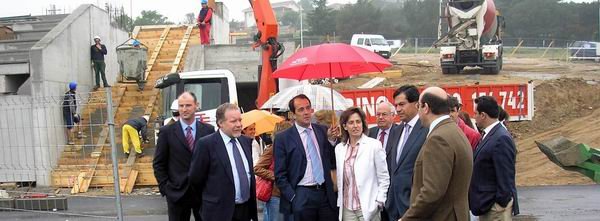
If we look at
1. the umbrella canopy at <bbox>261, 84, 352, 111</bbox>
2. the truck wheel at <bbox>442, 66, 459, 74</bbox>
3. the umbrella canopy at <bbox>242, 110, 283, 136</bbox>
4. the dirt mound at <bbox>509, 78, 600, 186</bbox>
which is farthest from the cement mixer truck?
the umbrella canopy at <bbox>242, 110, 283, 136</bbox>

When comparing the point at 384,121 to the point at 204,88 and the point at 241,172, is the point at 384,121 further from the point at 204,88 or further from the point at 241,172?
the point at 204,88

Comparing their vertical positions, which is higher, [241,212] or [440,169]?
[440,169]

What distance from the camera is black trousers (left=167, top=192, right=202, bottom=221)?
22.2 feet

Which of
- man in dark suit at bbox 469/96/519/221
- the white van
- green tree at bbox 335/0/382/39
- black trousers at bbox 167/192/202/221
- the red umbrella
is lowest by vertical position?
black trousers at bbox 167/192/202/221

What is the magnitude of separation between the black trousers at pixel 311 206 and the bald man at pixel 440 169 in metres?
1.89

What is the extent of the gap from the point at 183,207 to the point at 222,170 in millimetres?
878

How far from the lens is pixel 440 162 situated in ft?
14.5

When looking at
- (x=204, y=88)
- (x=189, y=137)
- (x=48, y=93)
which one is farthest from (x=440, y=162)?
(x=48, y=93)

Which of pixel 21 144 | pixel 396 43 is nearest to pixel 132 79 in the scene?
pixel 21 144

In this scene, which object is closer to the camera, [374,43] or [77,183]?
[77,183]

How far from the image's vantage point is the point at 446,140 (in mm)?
4434

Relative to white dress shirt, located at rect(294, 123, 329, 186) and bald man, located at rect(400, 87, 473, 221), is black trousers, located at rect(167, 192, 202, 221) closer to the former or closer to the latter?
white dress shirt, located at rect(294, 123, 329, 186)

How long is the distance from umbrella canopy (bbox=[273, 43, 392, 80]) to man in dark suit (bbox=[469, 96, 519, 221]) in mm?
2246

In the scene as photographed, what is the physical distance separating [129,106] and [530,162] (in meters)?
11.2
